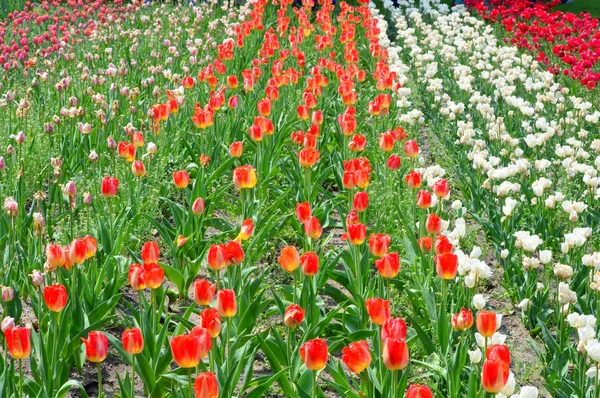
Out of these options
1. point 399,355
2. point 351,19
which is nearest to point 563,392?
point 399,355

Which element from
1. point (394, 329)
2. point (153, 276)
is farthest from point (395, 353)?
point (153, 276)

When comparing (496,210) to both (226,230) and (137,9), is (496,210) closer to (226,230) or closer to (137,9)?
(226,230)

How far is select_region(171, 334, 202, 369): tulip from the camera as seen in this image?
7.50 feet

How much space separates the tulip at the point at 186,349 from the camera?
2285 millimetres

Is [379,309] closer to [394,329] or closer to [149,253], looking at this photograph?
[394,329]

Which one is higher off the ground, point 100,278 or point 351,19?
point 100,278

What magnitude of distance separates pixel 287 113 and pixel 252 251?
244 centimetres

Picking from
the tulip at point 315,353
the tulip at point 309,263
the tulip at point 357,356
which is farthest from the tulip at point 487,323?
the tulip at point 309,263

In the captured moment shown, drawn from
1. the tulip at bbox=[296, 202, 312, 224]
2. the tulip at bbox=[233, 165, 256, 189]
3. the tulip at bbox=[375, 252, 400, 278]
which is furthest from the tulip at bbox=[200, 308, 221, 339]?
the tulip at bbox=[233, 165, 256, 189]

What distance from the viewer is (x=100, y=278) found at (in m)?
3.52

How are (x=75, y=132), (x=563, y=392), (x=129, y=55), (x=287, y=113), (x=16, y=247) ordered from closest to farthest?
1. (x=563, y=392)
2. (x=16, y=247)
3. (x=75, y=132)
4. (x=287, y=113)
5. (x=129, y=55)

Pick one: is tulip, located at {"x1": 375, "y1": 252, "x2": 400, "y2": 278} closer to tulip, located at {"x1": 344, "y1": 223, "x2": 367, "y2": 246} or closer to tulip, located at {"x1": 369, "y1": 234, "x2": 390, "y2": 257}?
tulip, located at {"x1": 369, "y1": 234, "x2": 390, "y2": 257}

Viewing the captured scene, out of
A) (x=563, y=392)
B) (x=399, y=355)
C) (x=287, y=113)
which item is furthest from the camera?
(x=287, y=113)

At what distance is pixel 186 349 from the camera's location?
7.53 feet
